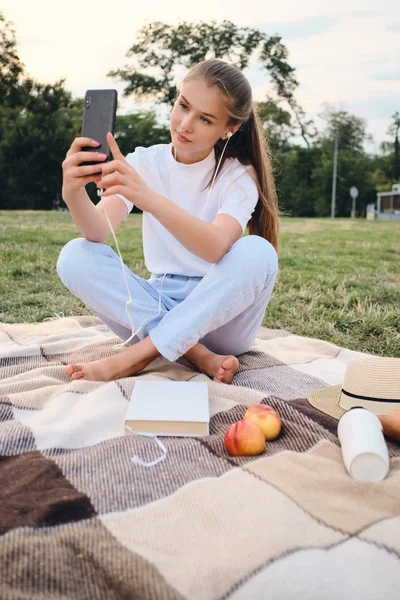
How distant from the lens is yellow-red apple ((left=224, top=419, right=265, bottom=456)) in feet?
4.91

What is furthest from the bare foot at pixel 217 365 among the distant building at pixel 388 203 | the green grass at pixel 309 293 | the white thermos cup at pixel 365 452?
the distant building at pixel 388 203

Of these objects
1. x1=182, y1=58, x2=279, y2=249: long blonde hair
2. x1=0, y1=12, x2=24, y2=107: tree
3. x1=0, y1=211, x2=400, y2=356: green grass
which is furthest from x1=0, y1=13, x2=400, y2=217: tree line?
x1=182, y1=58, x2=279, y2=249: long blonde hair

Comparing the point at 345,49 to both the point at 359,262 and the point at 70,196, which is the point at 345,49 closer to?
the point at 359,262

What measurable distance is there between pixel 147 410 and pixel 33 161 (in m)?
20.8

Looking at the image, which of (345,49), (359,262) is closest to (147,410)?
(359,262)

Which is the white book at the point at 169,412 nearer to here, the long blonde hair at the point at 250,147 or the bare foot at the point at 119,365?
the bare foot at the point at 119,365

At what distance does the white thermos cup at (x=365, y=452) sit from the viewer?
1377 mm

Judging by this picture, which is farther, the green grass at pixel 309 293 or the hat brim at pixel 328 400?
the green grass at pixel 309 293

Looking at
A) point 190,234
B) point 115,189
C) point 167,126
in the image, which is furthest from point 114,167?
point 167,126

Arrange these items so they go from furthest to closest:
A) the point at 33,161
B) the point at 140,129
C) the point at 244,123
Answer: the point at 140,129, the point at 33,161, the point at 244,123

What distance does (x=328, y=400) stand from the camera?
1922mm

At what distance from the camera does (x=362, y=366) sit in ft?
5.90

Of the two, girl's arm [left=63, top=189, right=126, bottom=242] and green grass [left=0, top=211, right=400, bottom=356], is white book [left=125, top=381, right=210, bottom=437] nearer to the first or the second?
girl's arm [left=63, top=189, right=126, bottom=242]

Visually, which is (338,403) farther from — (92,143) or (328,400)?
(92,143)
